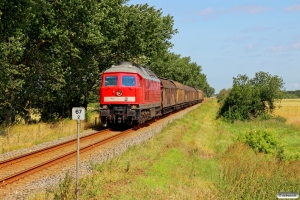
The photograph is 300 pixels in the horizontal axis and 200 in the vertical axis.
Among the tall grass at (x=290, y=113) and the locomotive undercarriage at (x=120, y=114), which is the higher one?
the locomotive undercarriage at (x=120, y=114)

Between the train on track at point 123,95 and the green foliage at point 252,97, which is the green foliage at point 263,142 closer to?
the train on track at point 123,95

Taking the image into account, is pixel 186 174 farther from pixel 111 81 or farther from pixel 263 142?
pixel 111 81

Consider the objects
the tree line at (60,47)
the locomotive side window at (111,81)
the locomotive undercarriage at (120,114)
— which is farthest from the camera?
the locomotive side window at (111,81)

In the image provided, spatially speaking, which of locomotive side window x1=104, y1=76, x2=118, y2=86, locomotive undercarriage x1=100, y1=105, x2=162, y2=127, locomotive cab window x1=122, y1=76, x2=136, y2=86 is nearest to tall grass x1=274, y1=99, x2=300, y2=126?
locomotive undercarriage x1=100, y1=105, x2=162, y2=127

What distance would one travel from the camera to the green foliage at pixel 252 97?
121 feet

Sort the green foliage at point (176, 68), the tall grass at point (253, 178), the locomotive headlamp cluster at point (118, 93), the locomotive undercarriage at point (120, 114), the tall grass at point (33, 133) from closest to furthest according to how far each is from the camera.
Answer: the tall grass at point (253, 178) → the tall grass at point (33, 133) → the locomotive undercarriage at point (120, 114) → the locomotive headlamp cluster at point (118, 93) → the green foliage at point (176, 68)

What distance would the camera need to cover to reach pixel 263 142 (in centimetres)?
2045

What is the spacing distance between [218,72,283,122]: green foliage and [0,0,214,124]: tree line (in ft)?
32.5

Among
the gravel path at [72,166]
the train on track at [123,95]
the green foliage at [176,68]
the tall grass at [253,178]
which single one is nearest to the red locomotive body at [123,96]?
the train on track at [123,95]

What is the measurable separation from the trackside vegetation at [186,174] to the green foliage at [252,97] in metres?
16.7

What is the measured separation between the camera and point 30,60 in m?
22.1

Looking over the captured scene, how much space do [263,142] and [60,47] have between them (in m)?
12.7

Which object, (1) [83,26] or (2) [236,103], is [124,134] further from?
(2) [236,103]

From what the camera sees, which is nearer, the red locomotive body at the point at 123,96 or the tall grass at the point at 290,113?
the red locomotive body at the point at 123,96
